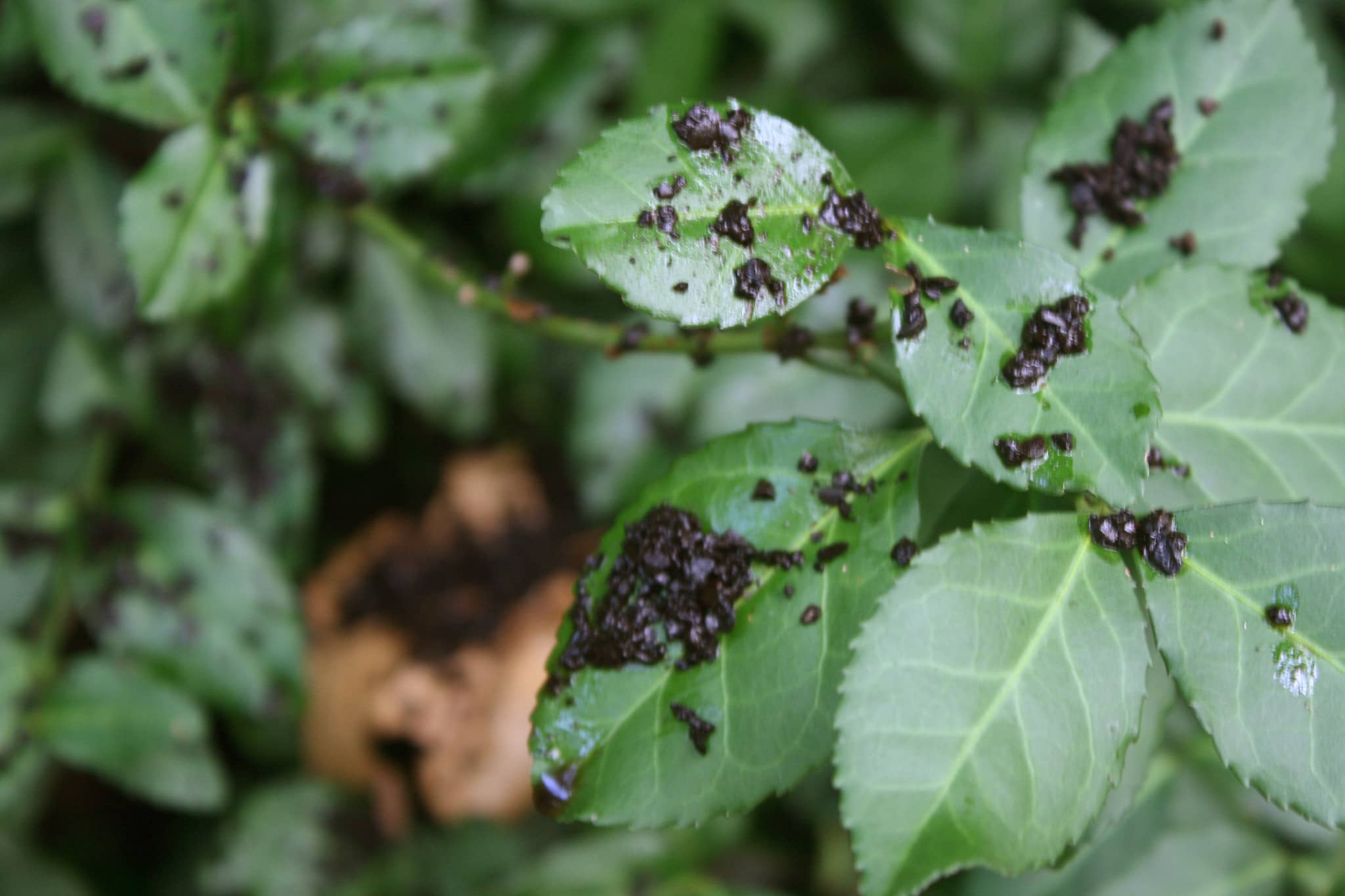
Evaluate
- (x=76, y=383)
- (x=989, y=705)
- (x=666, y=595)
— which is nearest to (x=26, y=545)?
(x=76, y=383)

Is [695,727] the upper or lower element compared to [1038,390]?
lower

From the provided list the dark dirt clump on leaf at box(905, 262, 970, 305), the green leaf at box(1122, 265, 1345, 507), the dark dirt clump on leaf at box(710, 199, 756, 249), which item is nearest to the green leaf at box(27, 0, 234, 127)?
the dark dirt clump on leaf at box(710, 199, 756, 249)

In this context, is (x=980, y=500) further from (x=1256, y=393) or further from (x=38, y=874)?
(x=38, y=874)

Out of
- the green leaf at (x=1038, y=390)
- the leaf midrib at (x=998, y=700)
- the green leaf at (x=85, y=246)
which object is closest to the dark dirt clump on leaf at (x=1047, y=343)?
the green leaf at (x=1038, y=390)

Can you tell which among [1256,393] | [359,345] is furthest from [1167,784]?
[359,345]

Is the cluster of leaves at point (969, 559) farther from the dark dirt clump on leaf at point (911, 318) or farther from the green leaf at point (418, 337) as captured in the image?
the green leaf at point (418, 337)

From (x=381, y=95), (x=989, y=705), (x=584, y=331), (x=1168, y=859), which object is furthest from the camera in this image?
(x=1168, y=859)

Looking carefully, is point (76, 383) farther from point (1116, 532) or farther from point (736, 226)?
point (1116, 532)
